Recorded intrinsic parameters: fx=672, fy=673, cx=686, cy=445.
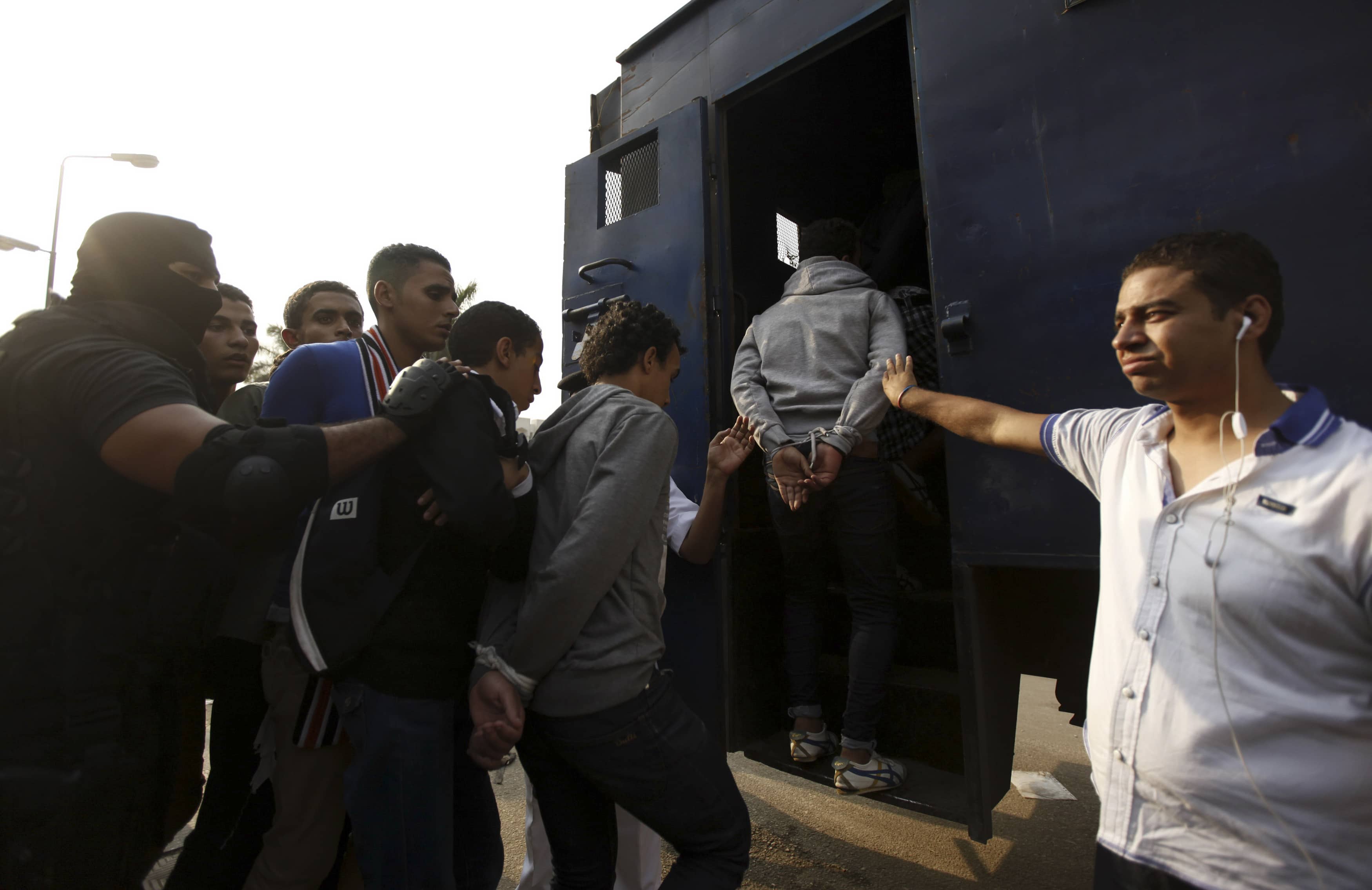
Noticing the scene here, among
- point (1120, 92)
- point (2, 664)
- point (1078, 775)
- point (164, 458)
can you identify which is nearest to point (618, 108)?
point (1120, 92)

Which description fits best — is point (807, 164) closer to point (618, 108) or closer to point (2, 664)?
point (618, 108)

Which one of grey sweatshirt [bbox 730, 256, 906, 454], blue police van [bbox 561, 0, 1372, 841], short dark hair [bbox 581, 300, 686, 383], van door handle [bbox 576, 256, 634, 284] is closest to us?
blue police van [bbox 561, 0, 1372, 841]

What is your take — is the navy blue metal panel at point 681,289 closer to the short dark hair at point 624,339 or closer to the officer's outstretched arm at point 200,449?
the short dark hair at point 624,339

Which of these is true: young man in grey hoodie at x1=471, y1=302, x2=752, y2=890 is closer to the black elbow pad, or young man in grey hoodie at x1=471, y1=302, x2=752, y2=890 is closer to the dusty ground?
the black elbow pad

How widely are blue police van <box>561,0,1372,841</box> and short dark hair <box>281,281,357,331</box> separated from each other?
3.20ft

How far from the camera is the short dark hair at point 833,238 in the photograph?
264 cm

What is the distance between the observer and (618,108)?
11.1 ft

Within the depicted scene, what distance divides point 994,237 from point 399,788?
6.87 feet

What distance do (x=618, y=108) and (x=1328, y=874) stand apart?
3.56 metres

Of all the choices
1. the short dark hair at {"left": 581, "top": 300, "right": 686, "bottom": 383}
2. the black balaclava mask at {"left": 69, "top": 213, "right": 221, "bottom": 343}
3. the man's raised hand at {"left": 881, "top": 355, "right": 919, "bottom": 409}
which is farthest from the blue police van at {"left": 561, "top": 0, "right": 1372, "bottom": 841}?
the black balaclava mask at {"left": 69, "top": 213, "right": 221, "bottom": 343}

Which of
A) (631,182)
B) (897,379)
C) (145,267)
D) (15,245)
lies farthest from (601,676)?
(15,245)

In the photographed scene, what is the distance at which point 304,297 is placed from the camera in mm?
2680

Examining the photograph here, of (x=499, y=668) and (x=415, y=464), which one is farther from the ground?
(x=415, y=464)

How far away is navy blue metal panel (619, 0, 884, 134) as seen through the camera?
2543mm
